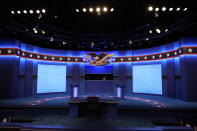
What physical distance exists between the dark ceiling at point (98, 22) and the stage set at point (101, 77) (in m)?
1.05

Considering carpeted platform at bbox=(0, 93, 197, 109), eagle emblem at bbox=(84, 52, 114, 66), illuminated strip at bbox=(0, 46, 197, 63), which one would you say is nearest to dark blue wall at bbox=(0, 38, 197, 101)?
illuminated strip at bbox=(0, 46, 197, 63)

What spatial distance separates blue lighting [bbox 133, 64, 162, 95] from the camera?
1151 cm

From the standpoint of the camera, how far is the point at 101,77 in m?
14.1

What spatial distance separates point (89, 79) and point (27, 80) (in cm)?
602

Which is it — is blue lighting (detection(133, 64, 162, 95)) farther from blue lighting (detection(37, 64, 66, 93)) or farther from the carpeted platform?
blue lighting (detection(37, 64, 66, 93))

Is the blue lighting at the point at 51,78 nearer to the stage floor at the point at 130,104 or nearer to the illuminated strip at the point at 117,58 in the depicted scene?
the illuminated strip at the point at 117,58

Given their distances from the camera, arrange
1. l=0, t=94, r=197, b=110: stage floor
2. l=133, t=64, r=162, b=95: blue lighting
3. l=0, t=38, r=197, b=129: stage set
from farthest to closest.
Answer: l=133, t=64, r=162, b=95: blue lighting → l=0, t=38, r=197, b=129: stage set → l=0, t=94, r=197, b=110: stage floor

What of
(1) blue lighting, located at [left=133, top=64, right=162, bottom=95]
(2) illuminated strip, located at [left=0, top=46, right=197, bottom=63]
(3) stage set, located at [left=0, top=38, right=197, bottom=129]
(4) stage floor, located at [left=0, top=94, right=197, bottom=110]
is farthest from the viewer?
(1) blue lighting, located at [left=133, top=64, right=162, bottom=95]

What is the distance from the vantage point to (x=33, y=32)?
9430mm

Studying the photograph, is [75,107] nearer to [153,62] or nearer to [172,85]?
[172,85]

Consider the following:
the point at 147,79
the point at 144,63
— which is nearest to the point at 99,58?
the point at 144,63

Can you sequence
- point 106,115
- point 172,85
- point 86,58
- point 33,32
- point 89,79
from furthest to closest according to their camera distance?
point 89,79 < point 86,58 < point 172,85 < point 33,32 < point 106,115

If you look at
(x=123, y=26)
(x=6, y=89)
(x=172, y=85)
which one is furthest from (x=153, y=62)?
(x=6, y=89)

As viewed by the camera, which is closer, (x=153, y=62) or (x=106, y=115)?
(x=106, y=115)
